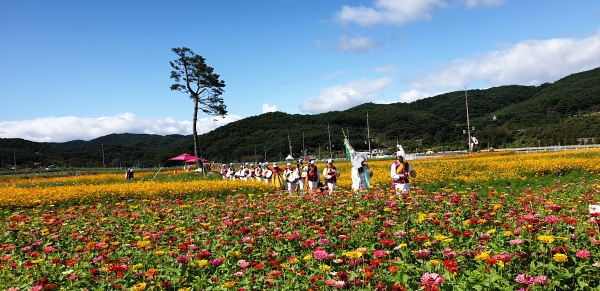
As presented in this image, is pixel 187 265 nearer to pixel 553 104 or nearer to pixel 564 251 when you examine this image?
pixel 564 251

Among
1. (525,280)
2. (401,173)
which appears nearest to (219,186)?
(401,173)

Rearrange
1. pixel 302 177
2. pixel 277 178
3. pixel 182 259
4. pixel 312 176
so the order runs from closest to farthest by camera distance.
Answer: pixel 182 259 < pixel 312 176 < pixel 302 177 < pixel 277 178

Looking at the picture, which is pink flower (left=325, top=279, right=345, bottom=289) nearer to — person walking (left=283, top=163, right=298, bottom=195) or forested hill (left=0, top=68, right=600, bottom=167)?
person walking (left=283, top=163, right=298, bottom=195)

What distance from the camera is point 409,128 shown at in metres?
108

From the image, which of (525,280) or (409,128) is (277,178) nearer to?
(525,280)

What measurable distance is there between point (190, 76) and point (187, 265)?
33.7 m

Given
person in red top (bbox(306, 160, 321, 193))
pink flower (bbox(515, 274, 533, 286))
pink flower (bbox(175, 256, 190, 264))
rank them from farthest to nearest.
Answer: person in red top (bbox(306, 160, 321, 193)) < pink flower (bbox(175, 256, 190, 264)) < pink flower (bbox(515, 274, 533, 286))

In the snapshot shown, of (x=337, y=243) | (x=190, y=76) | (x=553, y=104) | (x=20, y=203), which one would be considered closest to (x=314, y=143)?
(x=553, y=104)

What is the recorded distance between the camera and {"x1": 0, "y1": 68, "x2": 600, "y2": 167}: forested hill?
69.4m

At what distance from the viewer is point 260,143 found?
353ft

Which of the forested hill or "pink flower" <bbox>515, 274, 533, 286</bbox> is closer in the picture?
"pink flower" <bbox>515, 274, 533, 286</bbox>

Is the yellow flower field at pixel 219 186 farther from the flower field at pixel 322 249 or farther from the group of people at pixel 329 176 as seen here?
the flower field at pixel 322 249

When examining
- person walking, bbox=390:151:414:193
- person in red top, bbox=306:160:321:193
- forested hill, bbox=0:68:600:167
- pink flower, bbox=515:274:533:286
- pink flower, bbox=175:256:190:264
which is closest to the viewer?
pink flower, bbox=515:274:533:286

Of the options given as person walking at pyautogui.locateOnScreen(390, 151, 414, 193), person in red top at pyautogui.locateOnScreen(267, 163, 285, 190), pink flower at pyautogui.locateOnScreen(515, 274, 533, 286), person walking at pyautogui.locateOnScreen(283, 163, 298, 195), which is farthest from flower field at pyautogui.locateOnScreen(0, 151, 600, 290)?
person in red top at pyautogui.locateOnScreen(267, 163, 285, 190)
